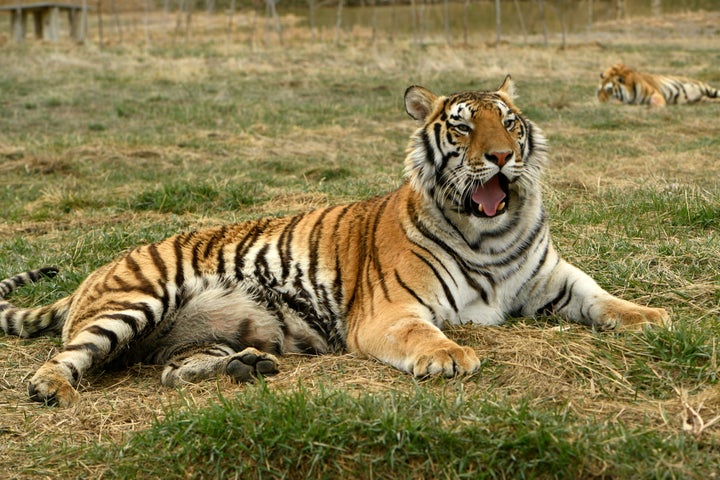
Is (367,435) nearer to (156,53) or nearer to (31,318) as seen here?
(31,318)

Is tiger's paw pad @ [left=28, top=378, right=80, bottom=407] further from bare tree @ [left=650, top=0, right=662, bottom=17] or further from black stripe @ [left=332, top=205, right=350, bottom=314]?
bare tree @ [left=650, top=0, right=662, bottom=17]

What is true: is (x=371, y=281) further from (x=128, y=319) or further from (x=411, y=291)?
(x=128, y=319)

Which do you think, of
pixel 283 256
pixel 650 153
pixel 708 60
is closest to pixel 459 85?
pixel 650 153

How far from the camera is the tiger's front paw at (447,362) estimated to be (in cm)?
344

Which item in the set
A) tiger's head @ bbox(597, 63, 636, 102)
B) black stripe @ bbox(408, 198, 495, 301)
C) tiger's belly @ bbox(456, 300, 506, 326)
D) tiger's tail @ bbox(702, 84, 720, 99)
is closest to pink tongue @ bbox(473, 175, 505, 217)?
black stripe @ bbox(408, 198, 495, 301)

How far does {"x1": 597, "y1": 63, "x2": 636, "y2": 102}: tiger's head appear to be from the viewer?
14.2 meters

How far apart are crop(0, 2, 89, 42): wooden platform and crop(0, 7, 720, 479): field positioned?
11.3 meters

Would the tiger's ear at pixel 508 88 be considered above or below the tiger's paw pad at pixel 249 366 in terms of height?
above

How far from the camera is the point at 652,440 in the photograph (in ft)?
9.14

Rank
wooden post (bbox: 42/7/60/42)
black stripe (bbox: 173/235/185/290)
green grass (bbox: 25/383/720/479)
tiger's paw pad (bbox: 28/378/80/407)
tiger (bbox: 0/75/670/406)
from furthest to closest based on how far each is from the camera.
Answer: wooden post (bbox: 42/7/60/42), black stripe (bbox: 173/235/185/290), tiger (bbox: 0/75/670/406), tiger's paw pad (bbox: 28/378/80/407), green grass (bbox: 25/383/720/479)


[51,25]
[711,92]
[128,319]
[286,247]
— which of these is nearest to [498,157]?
[286,247]

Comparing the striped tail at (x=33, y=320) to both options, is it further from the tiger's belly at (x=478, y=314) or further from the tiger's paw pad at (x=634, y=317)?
the tiger's paw pad at (x=634, y=317)

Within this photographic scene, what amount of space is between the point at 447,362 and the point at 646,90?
12.1m

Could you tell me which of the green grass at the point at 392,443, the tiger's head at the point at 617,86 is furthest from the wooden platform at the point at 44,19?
the green grass at the point at 392,443
